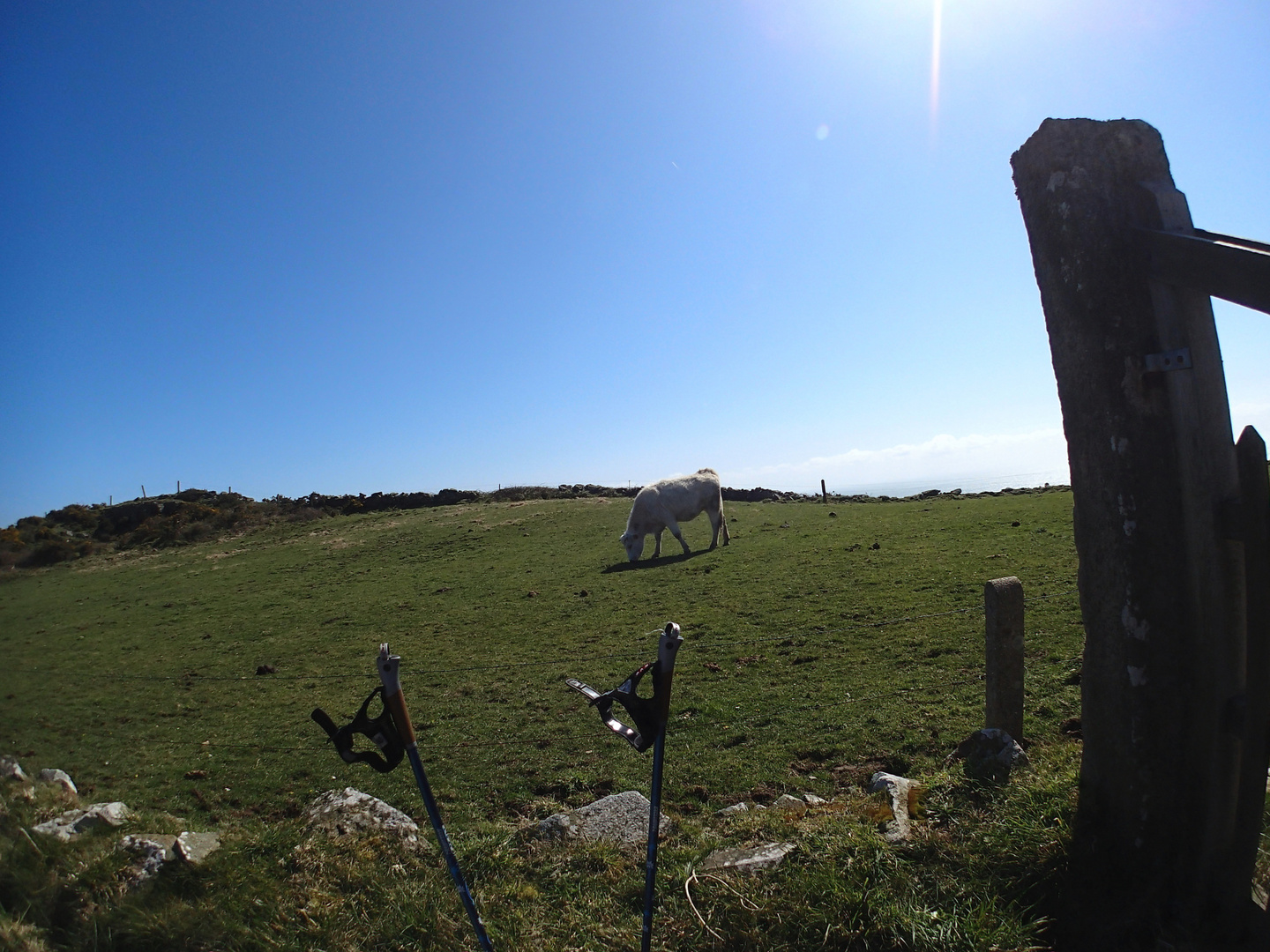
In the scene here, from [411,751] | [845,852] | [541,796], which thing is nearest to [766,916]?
[845,852]

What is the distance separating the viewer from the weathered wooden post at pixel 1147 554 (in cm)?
280

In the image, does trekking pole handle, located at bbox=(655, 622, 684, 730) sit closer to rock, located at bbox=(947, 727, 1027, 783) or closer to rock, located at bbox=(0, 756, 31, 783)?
rock, located at bbox=(947, 727, 1027, 783)

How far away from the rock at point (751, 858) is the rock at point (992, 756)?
1396mm

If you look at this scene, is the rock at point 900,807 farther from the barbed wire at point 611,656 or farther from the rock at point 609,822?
the barbed wire at point 611,656

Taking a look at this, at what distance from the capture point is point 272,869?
12.9ft

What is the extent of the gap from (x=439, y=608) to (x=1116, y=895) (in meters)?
15.4

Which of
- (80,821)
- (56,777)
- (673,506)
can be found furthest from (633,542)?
(80,821)

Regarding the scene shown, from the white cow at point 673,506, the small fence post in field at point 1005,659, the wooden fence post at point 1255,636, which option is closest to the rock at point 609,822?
the small fence post in field at point 1005,659

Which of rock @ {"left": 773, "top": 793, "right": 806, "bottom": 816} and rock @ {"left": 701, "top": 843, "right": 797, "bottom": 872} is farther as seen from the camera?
rock @ {"left": 773, "top": 793, "right": 806, "bottom": 816}

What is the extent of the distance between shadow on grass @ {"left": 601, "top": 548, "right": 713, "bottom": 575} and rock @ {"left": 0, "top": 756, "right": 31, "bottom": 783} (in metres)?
13.0

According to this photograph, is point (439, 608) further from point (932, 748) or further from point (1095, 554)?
point (1095, 554)

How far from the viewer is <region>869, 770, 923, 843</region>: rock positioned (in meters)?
3.74

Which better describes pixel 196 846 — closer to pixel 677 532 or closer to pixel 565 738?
pixel 565 738

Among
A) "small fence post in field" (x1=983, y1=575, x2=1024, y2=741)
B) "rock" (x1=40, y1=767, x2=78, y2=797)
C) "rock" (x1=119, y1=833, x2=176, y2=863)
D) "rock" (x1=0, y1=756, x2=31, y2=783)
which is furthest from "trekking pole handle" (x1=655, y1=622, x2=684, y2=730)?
"rock" (x1=40, y1=767, x2=78, y2=797)
